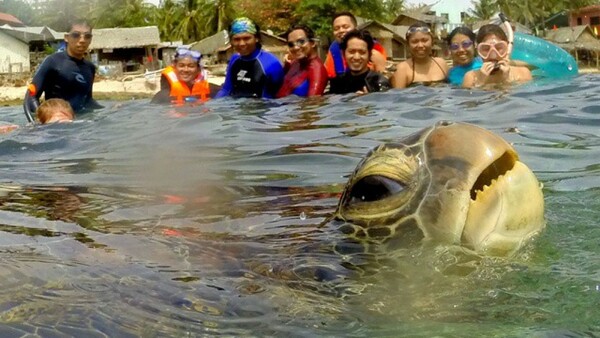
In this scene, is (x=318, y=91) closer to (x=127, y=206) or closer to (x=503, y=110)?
(x=503, y=110)

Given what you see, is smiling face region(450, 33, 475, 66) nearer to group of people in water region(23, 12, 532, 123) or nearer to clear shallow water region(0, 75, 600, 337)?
group of people in water region(23, 12, 532, 123)

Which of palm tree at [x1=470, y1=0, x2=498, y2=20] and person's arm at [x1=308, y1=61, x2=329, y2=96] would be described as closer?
person's arm at [x1=308, y1=61, x2=329, y2=96]

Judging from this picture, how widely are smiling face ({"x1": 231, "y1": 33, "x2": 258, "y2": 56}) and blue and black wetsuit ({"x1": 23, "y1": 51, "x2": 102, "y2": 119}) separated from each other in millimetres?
1869

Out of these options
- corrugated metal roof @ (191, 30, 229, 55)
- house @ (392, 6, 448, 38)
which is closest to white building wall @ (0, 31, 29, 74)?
corrugated metal roof @ (191, 30, 229, 55)

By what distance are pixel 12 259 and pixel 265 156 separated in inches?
108

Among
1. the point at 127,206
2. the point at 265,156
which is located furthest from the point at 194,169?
the point at 127,206

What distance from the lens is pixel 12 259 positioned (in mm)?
2092

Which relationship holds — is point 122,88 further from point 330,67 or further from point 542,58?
point 542,58

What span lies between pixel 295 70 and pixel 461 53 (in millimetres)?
2017

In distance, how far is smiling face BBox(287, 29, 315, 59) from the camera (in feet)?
29.0

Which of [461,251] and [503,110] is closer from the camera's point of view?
[461,251]

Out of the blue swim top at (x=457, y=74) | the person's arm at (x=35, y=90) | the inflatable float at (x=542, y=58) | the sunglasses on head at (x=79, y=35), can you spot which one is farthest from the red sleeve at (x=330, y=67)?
the person's arm at (x=35, y=90)

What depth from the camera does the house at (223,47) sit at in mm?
44188

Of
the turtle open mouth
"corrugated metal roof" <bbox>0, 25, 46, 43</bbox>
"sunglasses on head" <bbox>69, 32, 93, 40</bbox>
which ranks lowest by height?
the turtle open mouth
